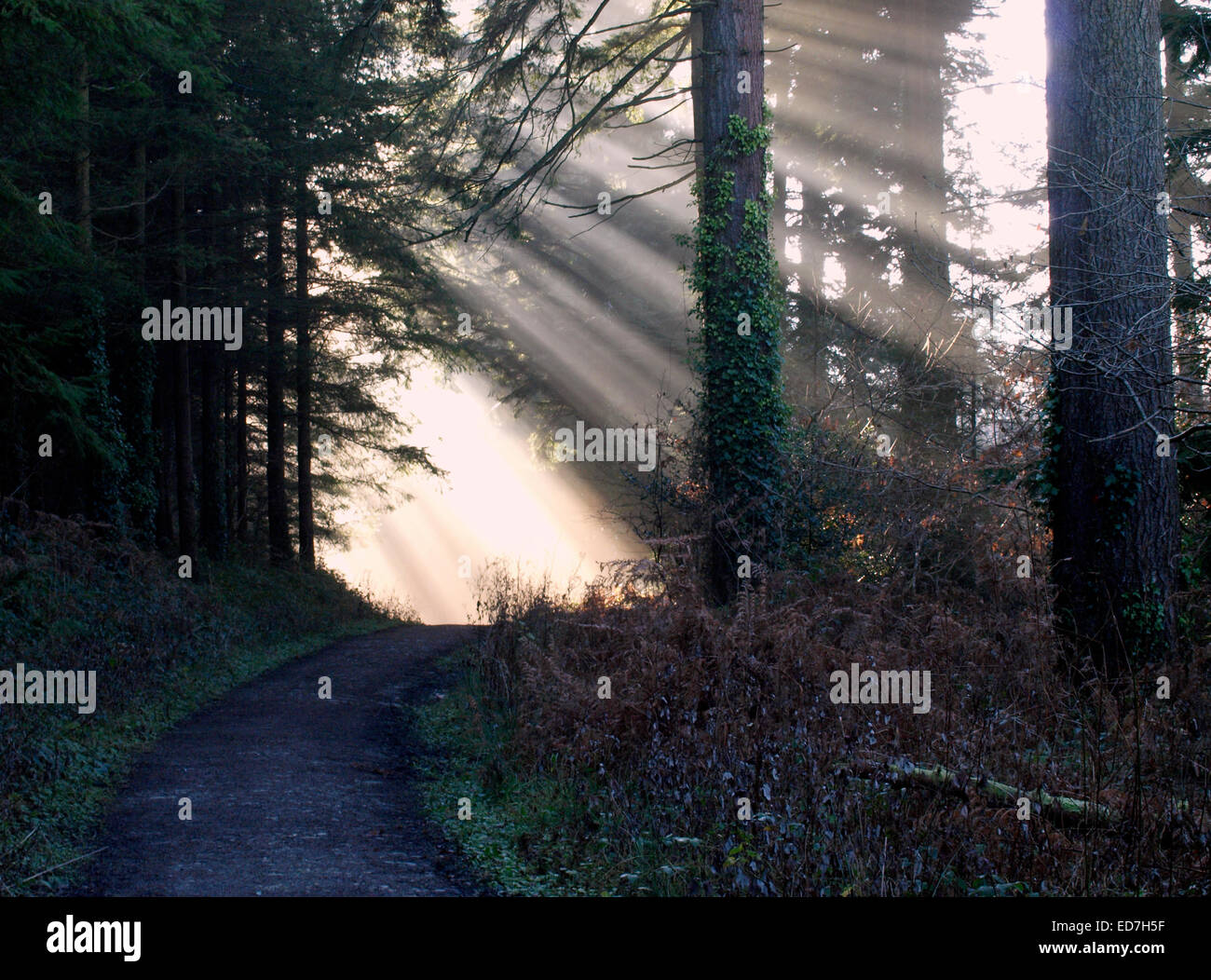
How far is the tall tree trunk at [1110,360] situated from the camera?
789 cm

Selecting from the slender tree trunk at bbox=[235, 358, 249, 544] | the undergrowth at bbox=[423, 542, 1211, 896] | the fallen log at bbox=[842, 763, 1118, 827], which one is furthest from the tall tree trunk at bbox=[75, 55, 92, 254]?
the fallen log at bbox=[842, 763, 1118, 827]

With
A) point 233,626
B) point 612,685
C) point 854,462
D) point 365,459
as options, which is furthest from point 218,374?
point 612,685

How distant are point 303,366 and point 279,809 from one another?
16.6 meters

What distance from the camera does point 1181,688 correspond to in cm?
705

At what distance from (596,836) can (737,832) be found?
3.38ft

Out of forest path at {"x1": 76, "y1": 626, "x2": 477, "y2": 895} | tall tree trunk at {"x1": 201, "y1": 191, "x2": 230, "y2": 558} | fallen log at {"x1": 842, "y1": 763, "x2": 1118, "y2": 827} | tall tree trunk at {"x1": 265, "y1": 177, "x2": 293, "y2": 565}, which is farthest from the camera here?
tall tree trunk at {"x1": 265, "y1": 177, "x2": 293, "y2": 565}

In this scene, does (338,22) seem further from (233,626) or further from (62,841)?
(62,841)

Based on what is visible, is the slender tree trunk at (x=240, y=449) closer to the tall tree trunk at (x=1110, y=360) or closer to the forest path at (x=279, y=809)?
the forest path at (x=279, y=809)

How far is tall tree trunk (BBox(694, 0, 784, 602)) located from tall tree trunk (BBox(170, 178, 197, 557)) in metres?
10.9

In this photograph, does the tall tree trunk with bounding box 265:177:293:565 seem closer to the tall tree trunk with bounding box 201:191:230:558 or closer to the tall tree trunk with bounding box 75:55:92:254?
the tall tree trunk with bounding box 201:191:230:558

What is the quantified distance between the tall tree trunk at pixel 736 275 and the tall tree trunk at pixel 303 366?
11012 mm

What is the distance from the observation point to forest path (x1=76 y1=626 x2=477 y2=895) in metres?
5.18

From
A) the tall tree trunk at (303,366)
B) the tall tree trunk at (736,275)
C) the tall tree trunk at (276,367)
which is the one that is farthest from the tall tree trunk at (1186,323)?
the tall tree trunk at (303,366)

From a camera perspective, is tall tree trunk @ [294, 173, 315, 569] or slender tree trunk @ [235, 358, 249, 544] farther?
slender tree trunk @ [235, 358, 249, 544]
